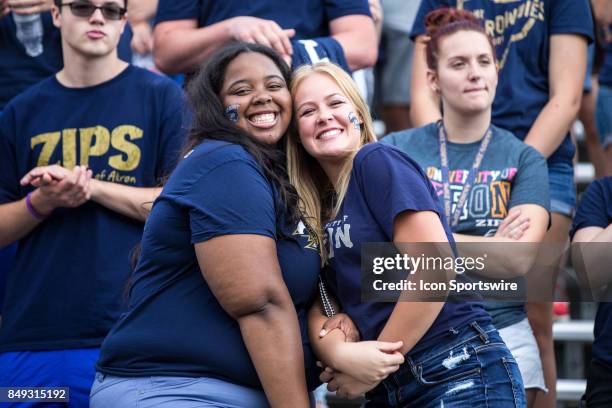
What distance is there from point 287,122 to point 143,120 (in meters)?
0.98

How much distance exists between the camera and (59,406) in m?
3.87

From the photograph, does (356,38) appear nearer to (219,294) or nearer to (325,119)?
(325,119)

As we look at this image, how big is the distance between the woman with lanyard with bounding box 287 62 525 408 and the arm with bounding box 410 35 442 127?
1.56 metres

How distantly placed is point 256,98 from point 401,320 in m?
0.89

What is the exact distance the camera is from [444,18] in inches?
173

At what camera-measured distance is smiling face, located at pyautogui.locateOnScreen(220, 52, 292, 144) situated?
3.24 metres

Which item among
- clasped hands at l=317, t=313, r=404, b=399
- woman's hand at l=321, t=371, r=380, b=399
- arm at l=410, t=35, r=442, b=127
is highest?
arm at l=410, t=35, r=442, b=127

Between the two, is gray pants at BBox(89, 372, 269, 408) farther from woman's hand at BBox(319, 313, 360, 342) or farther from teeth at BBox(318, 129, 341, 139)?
teeth at BBox(318, 129, 341, 139)

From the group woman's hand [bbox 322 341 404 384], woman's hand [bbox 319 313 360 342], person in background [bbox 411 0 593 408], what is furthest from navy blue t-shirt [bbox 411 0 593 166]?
woman's hand [bbox 322 341 404 384]

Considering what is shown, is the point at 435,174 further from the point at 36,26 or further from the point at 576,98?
the point at 36,26

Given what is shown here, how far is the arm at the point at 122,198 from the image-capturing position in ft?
12.9

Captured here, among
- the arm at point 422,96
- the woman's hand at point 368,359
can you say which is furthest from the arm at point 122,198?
the arm at point 422,96

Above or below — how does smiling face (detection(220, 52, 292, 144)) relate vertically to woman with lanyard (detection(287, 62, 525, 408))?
above

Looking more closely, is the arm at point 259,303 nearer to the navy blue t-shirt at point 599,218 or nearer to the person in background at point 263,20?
the navy blue t-shirt at point 599,218
